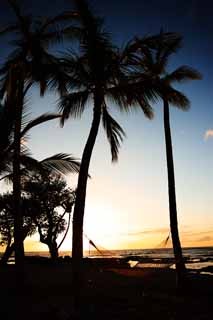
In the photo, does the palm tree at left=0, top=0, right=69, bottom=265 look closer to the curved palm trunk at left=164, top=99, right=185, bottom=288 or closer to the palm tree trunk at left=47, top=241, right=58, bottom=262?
the curved palm trunk at left=164, top=99, right=185, bottom=288

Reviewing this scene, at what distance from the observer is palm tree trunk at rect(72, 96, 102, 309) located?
27.0ft

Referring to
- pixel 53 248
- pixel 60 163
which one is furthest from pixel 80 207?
pixel 53 248

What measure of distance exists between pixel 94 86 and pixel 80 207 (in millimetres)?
3827

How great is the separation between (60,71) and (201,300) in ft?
27.0

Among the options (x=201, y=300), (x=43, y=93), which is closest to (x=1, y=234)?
(x=43, y=93)

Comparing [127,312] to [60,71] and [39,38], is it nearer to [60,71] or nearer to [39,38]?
[60,71]

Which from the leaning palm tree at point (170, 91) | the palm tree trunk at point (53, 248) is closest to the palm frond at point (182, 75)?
the leaning palm tree at point (170, 91)

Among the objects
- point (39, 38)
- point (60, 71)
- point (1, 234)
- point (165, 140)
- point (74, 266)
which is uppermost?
point (39, 38)

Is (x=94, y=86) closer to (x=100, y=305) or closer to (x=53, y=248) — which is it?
(x=100, y=305)

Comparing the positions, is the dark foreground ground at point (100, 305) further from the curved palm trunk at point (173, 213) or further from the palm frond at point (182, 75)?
the palm frond at point (182, 75)

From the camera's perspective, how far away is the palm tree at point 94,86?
9.07 metres

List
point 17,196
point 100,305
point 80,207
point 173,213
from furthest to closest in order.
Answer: point 173,213
point 17,196
point 80,207
point 100,305

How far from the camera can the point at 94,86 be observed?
33.1ft

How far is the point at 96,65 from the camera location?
919 centimetres
